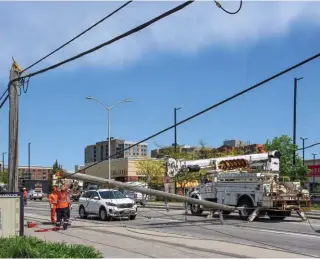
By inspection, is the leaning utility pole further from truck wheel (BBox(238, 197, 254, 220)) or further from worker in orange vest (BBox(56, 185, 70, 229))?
truck wheel (BBox(238, 197, 254, 220))

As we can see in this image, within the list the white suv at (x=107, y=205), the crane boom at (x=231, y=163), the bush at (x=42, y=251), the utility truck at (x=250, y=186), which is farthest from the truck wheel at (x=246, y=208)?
the bush at (x=42, y=251)

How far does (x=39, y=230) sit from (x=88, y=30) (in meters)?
7.74

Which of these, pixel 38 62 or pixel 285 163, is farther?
pixel 285 163

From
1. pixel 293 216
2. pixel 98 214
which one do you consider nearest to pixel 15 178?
pixel 98 214

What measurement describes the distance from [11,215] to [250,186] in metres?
12.8

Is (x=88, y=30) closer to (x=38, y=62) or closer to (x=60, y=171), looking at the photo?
(x=38, y=62)

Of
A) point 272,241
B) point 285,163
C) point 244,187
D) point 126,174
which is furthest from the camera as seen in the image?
point 126,174

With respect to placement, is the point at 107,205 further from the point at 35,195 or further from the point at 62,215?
the point at 35,195

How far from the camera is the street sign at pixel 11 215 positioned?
41.2 feet


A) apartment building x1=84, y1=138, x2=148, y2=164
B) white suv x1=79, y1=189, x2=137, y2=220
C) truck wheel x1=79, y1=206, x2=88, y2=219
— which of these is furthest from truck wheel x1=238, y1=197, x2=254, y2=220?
apartment building x1=84, y1=138, x2=148, y2=164

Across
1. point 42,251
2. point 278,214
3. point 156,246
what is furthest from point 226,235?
point 42,251

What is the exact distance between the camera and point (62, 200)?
18.8 m

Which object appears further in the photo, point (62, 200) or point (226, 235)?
point (62, 200)

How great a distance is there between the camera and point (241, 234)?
55.2ft
